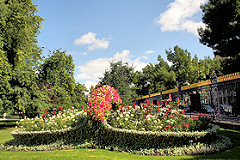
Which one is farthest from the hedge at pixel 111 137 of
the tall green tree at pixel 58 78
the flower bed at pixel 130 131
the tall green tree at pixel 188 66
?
the tall green tree at pixel 188 66

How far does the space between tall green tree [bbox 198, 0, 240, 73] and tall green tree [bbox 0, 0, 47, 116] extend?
17.0 meters

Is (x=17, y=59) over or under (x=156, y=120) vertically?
over

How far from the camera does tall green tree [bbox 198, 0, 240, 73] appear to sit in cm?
1552

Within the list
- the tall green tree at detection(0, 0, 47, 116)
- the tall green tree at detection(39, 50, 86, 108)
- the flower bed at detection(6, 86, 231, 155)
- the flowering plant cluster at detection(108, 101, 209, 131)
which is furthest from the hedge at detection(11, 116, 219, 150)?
the tall green tree at detection(39, 50, 86, 108)

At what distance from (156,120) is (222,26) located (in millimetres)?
13696

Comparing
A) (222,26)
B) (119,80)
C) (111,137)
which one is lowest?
(111,137)

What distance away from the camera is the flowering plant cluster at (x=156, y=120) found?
22.6 feet

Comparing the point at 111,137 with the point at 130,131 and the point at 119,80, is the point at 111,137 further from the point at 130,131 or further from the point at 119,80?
the point at 119,80

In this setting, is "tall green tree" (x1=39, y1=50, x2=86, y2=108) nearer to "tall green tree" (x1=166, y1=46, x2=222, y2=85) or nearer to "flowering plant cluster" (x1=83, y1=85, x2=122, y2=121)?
"flowering plant cluster" (x1=83, y1=85, x2=122, y2=121)

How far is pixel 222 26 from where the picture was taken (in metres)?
16.5

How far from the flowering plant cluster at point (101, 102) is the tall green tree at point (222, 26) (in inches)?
539

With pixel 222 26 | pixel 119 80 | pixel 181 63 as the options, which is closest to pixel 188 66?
pixel 181 63

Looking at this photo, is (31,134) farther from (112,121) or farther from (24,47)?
(24,47)

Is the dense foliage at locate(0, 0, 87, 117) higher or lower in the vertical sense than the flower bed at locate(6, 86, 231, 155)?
higher
